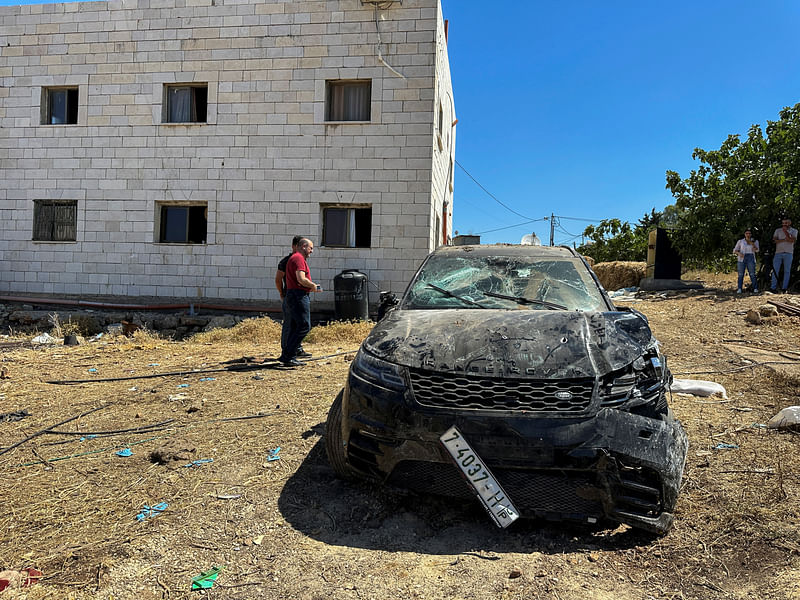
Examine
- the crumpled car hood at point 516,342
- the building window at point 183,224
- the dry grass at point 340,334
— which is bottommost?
the dry grass at point 340,334

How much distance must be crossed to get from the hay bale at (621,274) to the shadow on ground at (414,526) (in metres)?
17.7

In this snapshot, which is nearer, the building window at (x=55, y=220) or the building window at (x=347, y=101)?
the building window at (x=347, y=101)

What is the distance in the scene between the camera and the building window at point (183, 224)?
40.3 feet

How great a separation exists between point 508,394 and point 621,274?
18.6 metres

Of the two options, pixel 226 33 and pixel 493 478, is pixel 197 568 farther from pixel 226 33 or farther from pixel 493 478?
pixel 226 33

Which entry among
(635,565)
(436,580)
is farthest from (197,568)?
(635,565)

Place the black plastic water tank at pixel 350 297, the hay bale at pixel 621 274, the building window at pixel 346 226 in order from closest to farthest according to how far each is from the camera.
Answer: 1. the black plastic water tank at pixel 350 297
2. the building window at pixel 346 226
3. the hay bale at pixel 621 274

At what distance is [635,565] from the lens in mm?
2336

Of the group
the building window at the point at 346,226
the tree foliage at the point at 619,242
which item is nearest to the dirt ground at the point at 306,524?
the building window at the point at 346,226

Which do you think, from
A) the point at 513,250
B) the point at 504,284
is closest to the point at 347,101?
the point at 513,250

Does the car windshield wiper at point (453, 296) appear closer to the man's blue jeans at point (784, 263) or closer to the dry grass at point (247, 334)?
the dry grass at point (247, 334)

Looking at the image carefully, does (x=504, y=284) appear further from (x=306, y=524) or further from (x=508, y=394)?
(x=306, y=524)

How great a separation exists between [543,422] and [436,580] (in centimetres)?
84

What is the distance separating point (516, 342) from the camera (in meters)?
2.77
